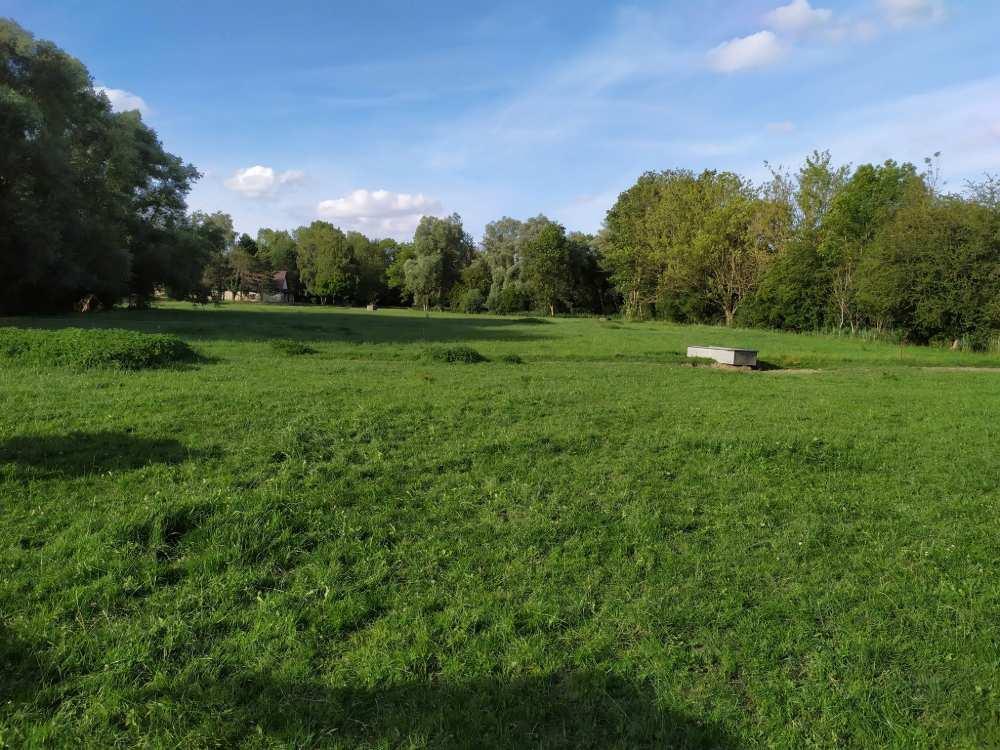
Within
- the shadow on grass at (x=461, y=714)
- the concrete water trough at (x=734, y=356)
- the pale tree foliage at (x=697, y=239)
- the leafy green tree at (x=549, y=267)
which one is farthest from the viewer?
the leafy green tree at (x=549, y=267)

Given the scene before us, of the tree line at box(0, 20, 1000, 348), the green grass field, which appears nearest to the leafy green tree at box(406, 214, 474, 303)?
the tree line at box(0, 20, 1000, 348)

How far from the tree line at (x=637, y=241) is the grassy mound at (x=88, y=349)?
16002 mm

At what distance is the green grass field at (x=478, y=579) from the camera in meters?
2.99

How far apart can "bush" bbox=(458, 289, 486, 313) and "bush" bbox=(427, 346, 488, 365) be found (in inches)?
2216

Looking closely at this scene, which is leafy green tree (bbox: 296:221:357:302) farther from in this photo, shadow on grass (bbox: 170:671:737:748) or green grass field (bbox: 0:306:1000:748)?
shadow on grass (bbox: 170:671:737:748)

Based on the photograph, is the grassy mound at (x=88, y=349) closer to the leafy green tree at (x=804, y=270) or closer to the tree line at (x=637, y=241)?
the tree line at (x=637, y=241)

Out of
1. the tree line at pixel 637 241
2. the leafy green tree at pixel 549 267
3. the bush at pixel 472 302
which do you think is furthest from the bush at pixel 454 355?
the bush at pixel 472 302

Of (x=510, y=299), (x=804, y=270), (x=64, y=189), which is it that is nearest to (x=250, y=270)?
(x=510, y=299)

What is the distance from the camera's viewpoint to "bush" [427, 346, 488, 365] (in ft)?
53.3

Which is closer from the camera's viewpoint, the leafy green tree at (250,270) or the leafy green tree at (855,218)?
the leafy green tree at (855,218)

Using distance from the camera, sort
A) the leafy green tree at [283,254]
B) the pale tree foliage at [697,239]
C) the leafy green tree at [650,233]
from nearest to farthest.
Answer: the pale tree foliage at [697,239] < the leafy green tree at [650,233] < the leafy green tree at [283,254]

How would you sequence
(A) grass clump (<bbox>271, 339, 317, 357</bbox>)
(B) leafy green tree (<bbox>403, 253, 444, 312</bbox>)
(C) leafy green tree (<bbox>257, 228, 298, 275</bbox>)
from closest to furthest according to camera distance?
(A) grass clump (<bbox>271, 339, 317, 357</bbox>), (B) leafy green tree (<bbox>403, 253, 444, 312</bbox>), (C) leafy green tree (<bbox>257, 228, 298, 275</bbox>)

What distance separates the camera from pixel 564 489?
19.2 feet

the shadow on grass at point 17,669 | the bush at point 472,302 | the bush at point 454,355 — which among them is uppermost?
the bush at point 472,302
